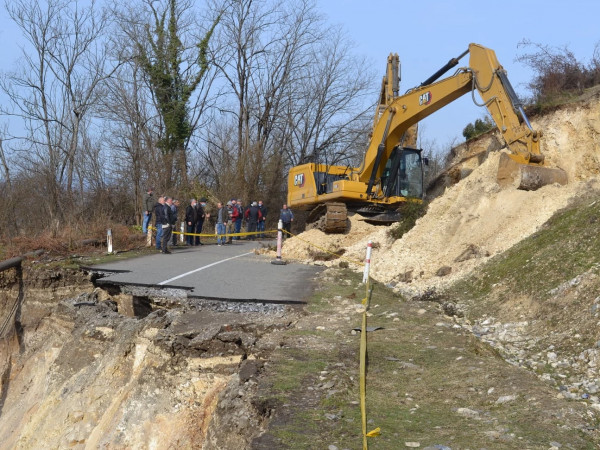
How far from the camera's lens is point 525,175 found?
14.6m

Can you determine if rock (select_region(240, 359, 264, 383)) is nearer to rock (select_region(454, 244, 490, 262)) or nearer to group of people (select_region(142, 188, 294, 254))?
rock (select_region(454, 244, 490, 262))

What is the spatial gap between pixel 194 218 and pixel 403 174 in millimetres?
7898

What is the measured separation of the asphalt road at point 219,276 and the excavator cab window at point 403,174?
5.22 meters

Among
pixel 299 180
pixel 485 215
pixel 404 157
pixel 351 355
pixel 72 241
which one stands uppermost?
pixel 404 157

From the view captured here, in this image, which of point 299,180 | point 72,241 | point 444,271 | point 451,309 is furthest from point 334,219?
point 451,309

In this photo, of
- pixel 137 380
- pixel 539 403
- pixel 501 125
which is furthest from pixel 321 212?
pixel 539 403

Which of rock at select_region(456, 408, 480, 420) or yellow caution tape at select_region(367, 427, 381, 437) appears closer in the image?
yellow caution tape at select_region(367, 427, 381, 437)

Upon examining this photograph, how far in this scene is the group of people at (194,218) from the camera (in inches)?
754

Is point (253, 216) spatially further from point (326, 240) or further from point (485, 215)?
point (485, 215)

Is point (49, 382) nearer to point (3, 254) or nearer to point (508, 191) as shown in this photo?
point (3, 254)

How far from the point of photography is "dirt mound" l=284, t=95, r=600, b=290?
1340cm

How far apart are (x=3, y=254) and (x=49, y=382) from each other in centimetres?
785

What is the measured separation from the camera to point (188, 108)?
36812 mm

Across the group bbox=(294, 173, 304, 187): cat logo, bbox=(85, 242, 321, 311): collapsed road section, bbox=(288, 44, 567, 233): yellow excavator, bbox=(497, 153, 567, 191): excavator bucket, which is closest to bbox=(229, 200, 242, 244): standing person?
bbox=(288, 44, 567, 233): yellow excavator
